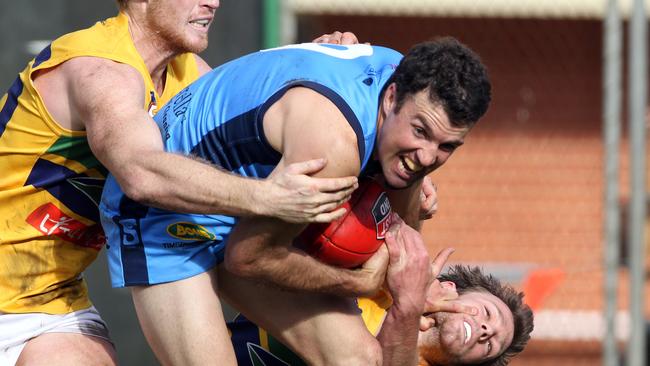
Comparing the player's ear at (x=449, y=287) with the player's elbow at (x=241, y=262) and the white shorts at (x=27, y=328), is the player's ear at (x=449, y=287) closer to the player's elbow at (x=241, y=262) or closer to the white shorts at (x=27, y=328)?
the player's elbow at (x=241, y=262)

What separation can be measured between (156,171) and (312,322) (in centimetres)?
85

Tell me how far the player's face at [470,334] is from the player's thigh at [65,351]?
127 cm

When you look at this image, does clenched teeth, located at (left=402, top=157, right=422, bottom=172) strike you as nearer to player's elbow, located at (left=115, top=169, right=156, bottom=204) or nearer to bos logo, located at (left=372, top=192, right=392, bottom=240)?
bos logo, located at (left=372, top=192, right=392, bottom=240)

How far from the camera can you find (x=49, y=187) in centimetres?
439

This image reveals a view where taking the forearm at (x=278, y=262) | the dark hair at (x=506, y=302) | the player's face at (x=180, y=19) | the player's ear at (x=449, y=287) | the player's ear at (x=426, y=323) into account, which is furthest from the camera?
the dark hair at (x=506, y=302)

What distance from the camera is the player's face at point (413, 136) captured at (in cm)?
359

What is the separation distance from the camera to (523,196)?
29.6ft

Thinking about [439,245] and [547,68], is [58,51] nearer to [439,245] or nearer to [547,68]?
[439,245]

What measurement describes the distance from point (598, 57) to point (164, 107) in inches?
228

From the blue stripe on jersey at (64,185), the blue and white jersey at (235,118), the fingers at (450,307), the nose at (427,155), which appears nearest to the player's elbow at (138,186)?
the blue and white jersey at (235,118)

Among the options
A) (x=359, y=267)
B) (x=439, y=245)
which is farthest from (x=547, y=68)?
(x=359, y=267)

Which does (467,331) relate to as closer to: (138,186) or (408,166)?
(408,166)

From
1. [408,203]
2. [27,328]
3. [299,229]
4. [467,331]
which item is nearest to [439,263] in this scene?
[408,203]

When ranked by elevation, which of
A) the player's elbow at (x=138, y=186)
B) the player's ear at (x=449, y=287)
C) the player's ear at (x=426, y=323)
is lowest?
the player's ear at (x=426, y=323)
